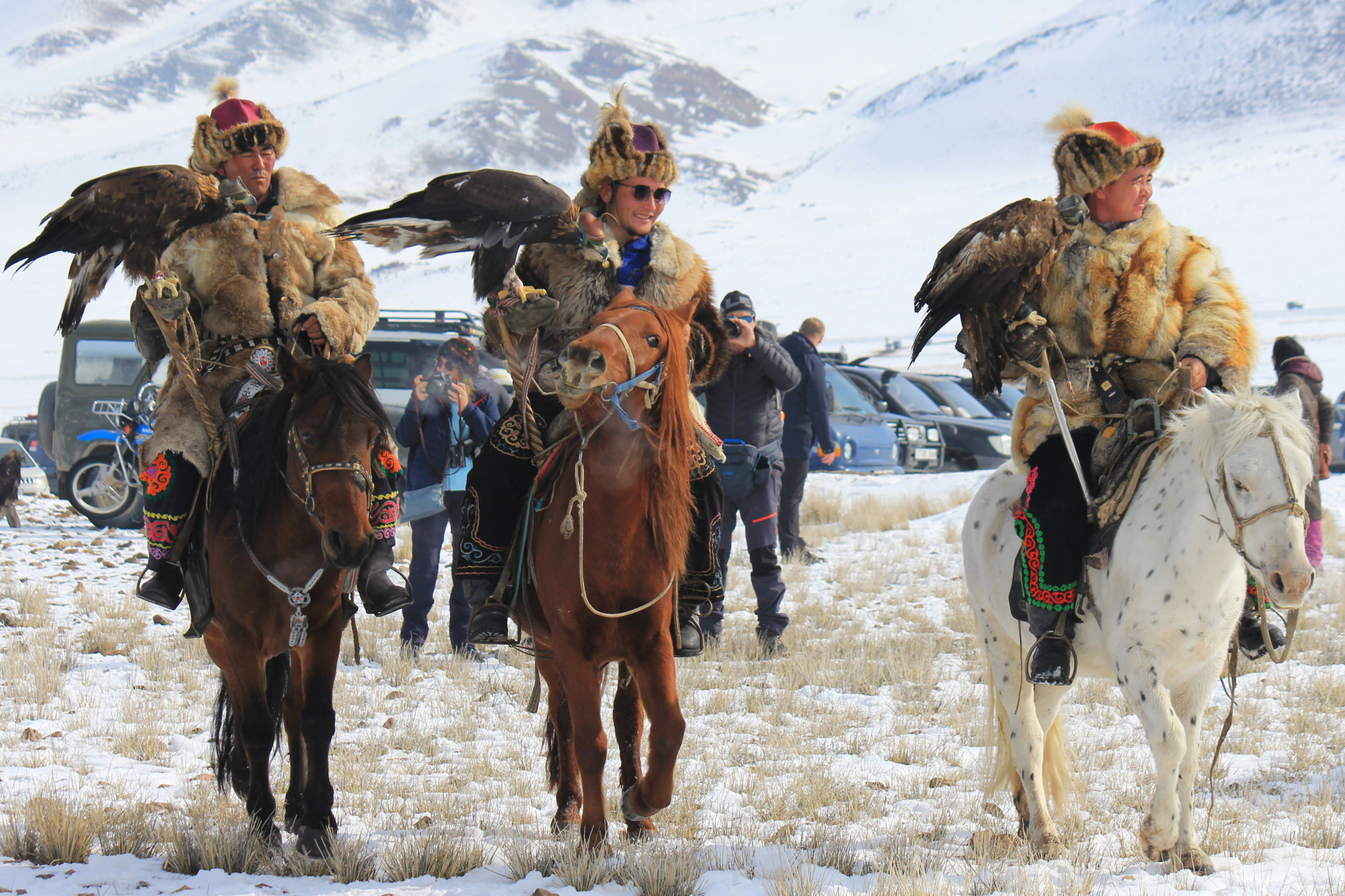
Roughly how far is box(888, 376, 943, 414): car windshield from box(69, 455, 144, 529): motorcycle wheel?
991 cm

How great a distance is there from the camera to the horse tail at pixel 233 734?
4734 millimetres

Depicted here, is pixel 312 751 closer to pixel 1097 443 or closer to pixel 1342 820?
pixel 1097 443

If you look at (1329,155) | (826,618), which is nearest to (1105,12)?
(1329,155)

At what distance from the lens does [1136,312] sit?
4.36 meters

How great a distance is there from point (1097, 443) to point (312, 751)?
3176 mm

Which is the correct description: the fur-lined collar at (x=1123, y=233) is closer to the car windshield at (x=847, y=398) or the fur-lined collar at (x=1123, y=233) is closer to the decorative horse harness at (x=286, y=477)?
the decorative horse harness at (x=286, y=477)

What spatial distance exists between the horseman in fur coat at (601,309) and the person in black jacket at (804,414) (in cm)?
528

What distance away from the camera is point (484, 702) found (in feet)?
21.9

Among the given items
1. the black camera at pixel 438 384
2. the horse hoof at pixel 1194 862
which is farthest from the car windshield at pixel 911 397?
the horse hoof at pixel 1194 862

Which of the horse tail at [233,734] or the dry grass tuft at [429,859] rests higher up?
the horse tail at [233,734]

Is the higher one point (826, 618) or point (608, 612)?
point (608, 612)

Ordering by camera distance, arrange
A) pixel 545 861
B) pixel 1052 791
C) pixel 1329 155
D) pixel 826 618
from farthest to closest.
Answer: pixel 1329 155
pixel 826 618
pixel 1052 791
pixel 545 861

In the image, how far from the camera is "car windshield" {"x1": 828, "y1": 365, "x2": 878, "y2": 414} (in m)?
15.5

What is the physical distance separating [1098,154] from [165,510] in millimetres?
3905
